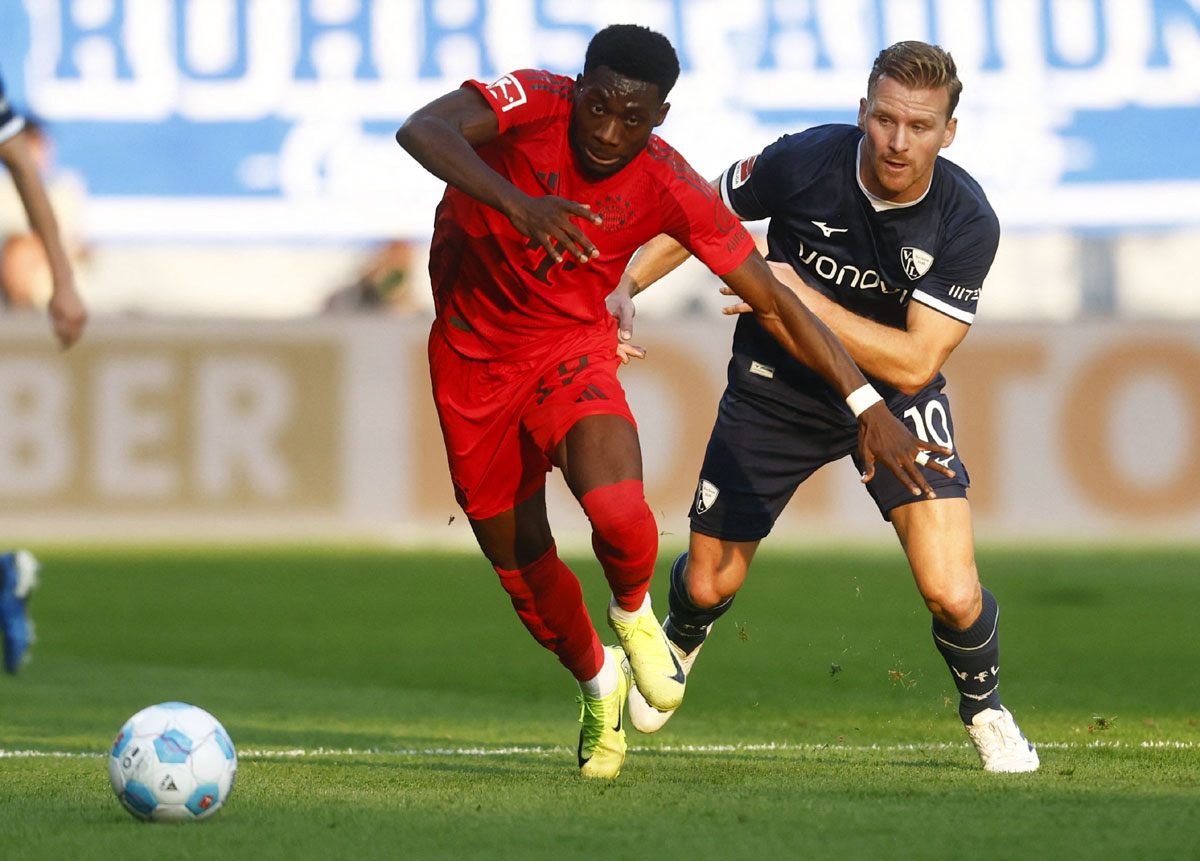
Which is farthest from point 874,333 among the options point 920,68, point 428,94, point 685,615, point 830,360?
point 428,94

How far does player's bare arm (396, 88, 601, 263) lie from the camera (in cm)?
477

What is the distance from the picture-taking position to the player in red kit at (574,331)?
527 centimetres

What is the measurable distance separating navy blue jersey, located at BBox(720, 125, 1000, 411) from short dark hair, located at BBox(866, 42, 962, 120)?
348mm

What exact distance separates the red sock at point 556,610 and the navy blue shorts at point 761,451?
2.72 ft

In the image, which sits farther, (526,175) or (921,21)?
(921,21)

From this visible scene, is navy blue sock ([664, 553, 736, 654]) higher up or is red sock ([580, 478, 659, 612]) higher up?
red sock ([580, 478, 659, 612])

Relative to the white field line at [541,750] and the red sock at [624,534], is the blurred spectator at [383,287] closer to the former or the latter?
the white field line at [541,750]

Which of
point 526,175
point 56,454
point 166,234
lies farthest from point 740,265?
point 166,234

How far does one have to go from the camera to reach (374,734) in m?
7.33

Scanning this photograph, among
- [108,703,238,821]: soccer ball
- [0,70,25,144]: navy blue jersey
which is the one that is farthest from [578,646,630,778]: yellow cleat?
[0,70,25,144]: navy blue jersey

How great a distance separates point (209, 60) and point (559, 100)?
13160 millimetres

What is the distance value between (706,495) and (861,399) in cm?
126

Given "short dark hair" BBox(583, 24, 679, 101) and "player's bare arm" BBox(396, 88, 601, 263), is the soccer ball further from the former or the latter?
"short dark hair" BBox(583, 24, 679, 101)

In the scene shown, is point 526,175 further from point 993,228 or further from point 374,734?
point 374,734
